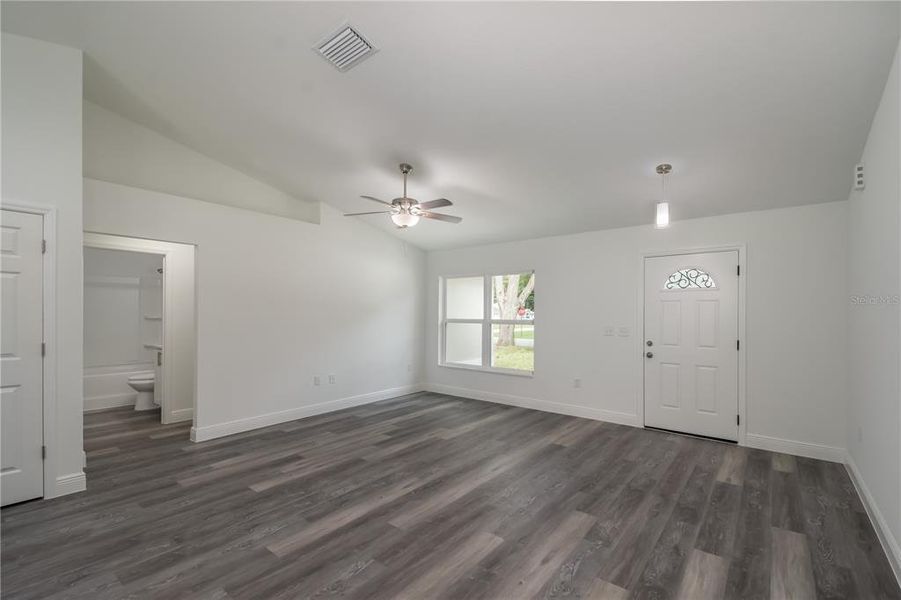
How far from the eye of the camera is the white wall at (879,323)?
218 cm

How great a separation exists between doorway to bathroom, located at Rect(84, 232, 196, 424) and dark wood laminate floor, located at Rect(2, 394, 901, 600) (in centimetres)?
117

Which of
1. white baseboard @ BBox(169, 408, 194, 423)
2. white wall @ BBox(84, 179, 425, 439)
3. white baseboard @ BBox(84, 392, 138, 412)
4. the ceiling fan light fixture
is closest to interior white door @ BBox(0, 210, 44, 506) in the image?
white wall @ BBox(84, 179, 425, 439)

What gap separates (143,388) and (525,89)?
606 cm

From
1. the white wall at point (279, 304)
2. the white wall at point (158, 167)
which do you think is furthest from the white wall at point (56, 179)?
the white wall at point (158, 167)

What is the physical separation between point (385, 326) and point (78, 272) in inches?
149

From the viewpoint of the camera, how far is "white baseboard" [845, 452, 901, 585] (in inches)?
85.1

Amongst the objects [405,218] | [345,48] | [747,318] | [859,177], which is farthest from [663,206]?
[345,48]

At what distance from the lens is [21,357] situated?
9.51 feet

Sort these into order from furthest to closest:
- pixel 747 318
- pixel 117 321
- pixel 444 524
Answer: pixel 117 321
pixel 747 318
pixel 444 524

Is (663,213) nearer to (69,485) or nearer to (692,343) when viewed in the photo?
(692,343)

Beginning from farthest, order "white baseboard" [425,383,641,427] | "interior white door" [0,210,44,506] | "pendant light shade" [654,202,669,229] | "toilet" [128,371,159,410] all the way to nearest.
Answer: "toilet" [128,371,159,410]
"white baseboard" [425,383,641,427]
"pendant light shade" [654,202,669,229]
"interior white door" [0,210,44,506]

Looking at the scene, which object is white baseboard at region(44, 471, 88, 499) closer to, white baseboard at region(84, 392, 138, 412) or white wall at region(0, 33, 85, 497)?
white wall at region(0, 33, 85, 497)

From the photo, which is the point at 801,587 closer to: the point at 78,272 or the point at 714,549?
the point at 714,549

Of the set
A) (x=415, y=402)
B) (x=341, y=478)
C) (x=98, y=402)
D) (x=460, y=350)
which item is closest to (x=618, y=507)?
(x=341, y=478)
